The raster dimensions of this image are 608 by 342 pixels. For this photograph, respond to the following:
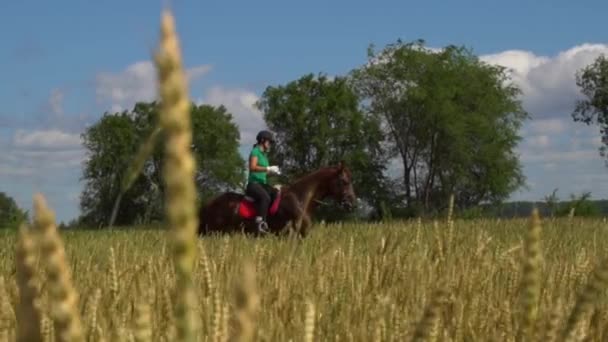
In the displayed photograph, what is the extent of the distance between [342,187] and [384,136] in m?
67.5

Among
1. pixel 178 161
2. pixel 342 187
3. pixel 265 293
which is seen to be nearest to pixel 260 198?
pixel 342 187

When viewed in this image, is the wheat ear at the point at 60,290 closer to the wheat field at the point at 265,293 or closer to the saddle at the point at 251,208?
the wheat field at the point at 265,293

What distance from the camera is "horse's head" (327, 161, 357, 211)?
18.6 m

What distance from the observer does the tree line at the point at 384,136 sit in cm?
8125

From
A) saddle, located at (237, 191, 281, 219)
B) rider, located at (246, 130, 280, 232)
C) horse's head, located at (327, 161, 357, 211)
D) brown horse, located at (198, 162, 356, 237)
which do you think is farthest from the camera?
saddle, located at (237, 191, 281, 219)

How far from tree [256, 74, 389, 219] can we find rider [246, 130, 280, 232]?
2452 inches

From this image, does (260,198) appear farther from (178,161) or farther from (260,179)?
(178,161)

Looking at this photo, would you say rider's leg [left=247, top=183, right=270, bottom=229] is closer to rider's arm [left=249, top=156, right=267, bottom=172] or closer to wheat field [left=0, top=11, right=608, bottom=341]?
rider's arm [left=249, top=156, right=267, bottom=172]

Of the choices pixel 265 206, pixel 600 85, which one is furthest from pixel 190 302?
pixel 600 85

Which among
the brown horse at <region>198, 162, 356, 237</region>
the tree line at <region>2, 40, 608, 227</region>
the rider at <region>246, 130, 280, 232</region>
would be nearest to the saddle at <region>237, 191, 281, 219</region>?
the brown horse at <region>198, 162, 356, 237</region>

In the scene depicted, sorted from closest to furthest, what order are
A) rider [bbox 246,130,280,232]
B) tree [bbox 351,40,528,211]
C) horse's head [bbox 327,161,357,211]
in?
rider [bbox 246,130,280,232] < horse's head [bbox 327,161,357,211] < tree [bbox 351,40,528,211]

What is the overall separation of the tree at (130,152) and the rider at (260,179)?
209ft

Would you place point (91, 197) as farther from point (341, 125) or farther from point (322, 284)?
point (322, 284)

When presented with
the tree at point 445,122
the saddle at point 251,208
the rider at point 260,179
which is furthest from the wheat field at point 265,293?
the tree at point 445,122
